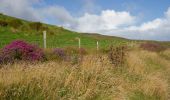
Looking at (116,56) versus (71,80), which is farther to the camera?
(116,56)

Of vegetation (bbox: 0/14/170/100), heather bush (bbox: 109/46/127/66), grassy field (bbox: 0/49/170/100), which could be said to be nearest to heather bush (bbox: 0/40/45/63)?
vegetation (bbox: 0/14/170/100)

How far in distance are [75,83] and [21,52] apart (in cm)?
547

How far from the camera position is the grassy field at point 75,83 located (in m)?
8.56

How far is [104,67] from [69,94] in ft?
10.5

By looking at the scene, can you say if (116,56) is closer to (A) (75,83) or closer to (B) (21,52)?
(B) (21,52)

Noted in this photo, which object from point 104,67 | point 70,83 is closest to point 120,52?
point 104,67

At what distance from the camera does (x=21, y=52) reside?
48.9 ft

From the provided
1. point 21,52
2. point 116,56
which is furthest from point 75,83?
point 116,56

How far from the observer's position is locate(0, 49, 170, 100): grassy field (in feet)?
28.1

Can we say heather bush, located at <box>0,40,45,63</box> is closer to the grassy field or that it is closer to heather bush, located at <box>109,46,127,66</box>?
heather bush, located at <box>109,46,127,66</box>

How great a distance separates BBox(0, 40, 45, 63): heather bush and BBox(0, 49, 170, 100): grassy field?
10.4 feet

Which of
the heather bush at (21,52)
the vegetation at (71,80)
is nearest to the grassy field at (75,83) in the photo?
the vegetation at (71,80)

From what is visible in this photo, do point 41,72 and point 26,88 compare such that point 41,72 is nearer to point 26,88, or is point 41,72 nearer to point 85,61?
point 26,88

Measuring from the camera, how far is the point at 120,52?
53.7 ft
